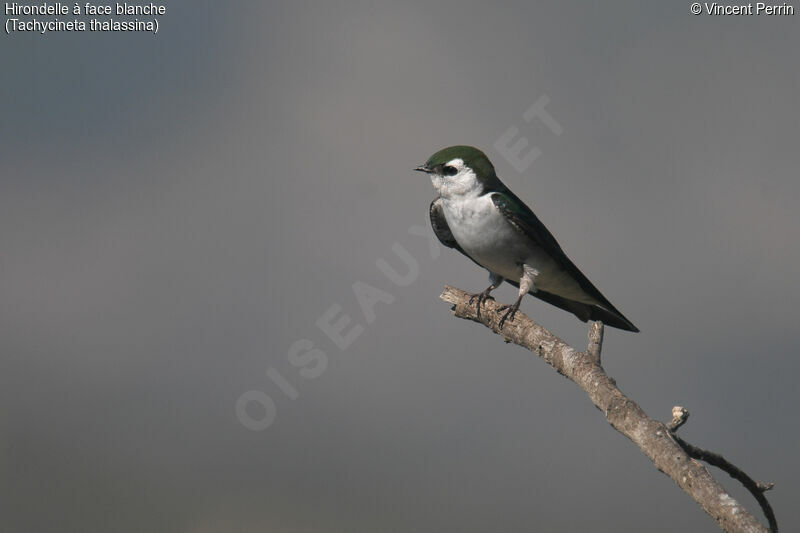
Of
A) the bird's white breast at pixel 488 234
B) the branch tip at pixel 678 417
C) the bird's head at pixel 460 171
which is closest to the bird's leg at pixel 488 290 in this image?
the bird's white breast at pixel 488 234

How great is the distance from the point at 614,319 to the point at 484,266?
202 centimetres

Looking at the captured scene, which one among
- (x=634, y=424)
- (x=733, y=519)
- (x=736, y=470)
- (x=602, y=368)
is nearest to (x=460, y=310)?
(x=602, y=368)

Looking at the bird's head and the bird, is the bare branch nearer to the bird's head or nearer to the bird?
the bird

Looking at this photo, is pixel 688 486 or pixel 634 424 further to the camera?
pixel 634 424

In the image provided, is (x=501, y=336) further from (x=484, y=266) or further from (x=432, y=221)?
(x=432, y=221)

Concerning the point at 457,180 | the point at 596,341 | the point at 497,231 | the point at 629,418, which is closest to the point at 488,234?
the point at 497,231

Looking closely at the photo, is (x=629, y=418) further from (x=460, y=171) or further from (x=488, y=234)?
(x=460, y=171)

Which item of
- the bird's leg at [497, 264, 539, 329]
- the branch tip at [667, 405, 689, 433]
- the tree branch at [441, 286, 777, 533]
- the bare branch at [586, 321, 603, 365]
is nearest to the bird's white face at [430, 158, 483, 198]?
the bird's leg at [497, 264, 539, 329]

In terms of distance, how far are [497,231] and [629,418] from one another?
3.87 metres

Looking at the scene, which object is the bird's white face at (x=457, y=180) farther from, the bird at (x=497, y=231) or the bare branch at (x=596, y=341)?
the bare branch at (x=596, y=341)

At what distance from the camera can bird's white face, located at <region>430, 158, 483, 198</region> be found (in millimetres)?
10633

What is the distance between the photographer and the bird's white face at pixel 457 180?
1063 cm

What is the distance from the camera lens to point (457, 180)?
1067 centimetres

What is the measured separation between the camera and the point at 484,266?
11.3 m
